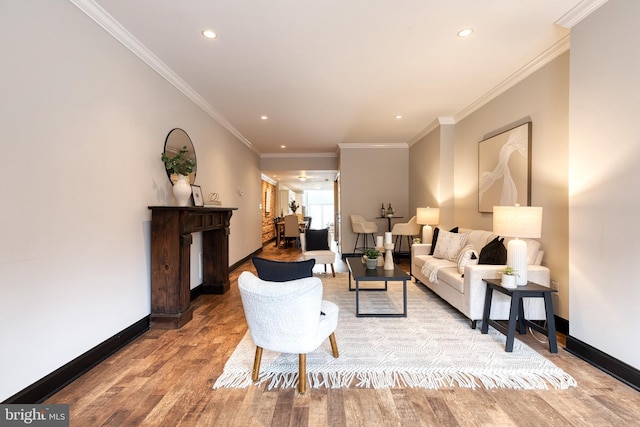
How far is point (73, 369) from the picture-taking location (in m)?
1.95

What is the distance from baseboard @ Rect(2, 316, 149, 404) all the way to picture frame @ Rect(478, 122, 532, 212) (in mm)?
4188

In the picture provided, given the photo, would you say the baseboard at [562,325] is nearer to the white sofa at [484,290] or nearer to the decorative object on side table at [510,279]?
the white sofa at [484,290]

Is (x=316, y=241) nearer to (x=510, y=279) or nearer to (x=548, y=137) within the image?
(x=510, y=279)

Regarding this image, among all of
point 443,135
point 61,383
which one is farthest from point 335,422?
point 443,135

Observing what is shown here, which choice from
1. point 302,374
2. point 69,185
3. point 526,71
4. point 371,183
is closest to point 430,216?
point 371,183

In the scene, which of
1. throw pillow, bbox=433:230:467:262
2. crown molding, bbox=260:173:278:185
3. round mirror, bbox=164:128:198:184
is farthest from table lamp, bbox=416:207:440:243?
crown molding, bbox=260:173:278:185

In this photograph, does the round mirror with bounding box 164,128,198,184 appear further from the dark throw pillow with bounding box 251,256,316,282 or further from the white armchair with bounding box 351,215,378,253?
the white armchair with bounding box 351,215,378,253

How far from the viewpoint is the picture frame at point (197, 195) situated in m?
3.62

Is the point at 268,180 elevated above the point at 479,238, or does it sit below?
above

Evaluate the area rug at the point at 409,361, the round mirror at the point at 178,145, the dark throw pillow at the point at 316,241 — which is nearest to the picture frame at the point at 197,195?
the round mirror at the point at 178,145

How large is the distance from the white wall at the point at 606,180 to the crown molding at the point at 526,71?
0.38 meters

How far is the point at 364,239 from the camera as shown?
22.3 feet

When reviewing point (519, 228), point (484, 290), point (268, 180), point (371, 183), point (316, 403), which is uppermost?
point (268, 180)

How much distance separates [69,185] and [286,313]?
1.73 meters
